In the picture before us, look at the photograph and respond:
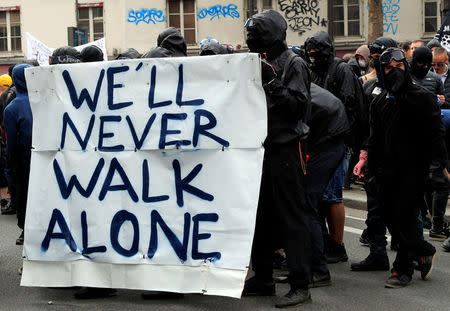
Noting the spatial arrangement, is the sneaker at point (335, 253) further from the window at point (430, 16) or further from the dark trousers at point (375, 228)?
the window at point (430, 16)

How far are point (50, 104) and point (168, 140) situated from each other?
91cm

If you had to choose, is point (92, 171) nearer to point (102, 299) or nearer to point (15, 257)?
point (102, 299)

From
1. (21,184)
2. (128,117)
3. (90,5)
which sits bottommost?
(21,184)

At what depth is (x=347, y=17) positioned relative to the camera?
2841 cm

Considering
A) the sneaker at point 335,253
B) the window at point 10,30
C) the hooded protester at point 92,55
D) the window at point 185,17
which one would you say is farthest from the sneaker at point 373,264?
the window at point 10,30

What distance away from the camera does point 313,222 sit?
→ 5977 millimetres

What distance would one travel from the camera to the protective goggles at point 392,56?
238 inches

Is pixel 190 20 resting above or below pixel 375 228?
above

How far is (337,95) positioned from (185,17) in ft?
74.4

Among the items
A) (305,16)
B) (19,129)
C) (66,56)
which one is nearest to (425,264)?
(66,56)

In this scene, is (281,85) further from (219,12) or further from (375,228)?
(219,12)

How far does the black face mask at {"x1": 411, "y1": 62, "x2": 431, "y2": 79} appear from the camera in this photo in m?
7.98

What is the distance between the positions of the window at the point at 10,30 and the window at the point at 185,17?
20.1ft

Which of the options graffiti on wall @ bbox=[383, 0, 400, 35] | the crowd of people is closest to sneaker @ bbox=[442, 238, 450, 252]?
the crowd of people
